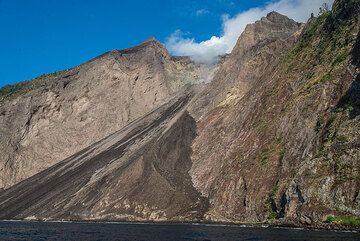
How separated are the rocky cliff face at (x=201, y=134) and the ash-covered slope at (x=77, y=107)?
1.02 feet

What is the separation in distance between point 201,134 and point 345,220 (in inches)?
2181

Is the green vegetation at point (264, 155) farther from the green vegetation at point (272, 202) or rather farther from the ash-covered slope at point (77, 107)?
the ash-covered slope at point (77, 107)

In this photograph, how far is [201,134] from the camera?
338ft

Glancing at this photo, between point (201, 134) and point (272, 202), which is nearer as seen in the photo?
point (272, 202)

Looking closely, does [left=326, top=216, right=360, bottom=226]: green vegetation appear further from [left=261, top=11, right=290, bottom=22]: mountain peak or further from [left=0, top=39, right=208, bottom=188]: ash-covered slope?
[left=261, top=11, right=290, bottom=22]: mountain peak

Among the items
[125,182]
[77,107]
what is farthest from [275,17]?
[125,182]

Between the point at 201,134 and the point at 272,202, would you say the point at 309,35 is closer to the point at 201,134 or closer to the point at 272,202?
the point at 201,134

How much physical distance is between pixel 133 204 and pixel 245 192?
74.0 ft

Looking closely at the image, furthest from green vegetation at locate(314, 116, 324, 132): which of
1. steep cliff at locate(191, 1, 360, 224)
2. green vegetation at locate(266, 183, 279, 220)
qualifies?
green vegetation at locate(266, 183, 279, 220)

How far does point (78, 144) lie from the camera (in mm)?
133750

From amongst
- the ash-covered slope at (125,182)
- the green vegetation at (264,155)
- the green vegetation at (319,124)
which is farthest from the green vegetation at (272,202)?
the ash-covered slope at (125,182)

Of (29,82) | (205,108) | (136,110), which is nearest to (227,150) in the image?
(205,108)

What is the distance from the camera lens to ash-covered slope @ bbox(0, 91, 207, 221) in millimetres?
83125

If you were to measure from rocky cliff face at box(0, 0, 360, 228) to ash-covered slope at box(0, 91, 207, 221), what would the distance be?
0.32 m
